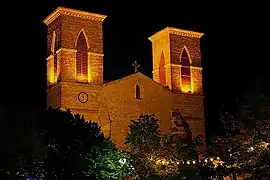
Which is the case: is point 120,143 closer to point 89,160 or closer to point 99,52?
point 99,52

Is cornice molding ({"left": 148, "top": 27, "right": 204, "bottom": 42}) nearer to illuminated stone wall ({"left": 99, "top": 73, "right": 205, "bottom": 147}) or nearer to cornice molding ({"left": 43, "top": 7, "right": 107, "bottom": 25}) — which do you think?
illuminated stone wall ({"left": 99, "top": 73, "right": 205, "bottom": 147})

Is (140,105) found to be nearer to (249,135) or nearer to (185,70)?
(185,70)

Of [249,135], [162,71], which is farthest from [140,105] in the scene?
[249,135]

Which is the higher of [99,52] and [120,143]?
[99,52]

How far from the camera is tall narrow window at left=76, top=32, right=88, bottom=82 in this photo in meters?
43.2

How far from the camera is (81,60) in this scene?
4344cm

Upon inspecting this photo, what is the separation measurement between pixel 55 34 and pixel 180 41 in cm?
930

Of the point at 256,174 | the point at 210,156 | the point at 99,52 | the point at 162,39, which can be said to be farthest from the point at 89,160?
the point at 162,39

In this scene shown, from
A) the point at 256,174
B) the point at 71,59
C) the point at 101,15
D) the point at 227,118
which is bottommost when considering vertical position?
the point at 256,174

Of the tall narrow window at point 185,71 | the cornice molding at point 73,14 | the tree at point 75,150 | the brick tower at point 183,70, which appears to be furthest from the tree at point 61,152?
the tall narrow window at point 185,71

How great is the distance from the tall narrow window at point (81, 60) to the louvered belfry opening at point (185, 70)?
7.86 meters

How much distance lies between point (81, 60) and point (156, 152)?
11056 millimetres

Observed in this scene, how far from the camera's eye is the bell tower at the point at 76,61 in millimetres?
42278

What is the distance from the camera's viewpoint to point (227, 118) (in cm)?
3141
